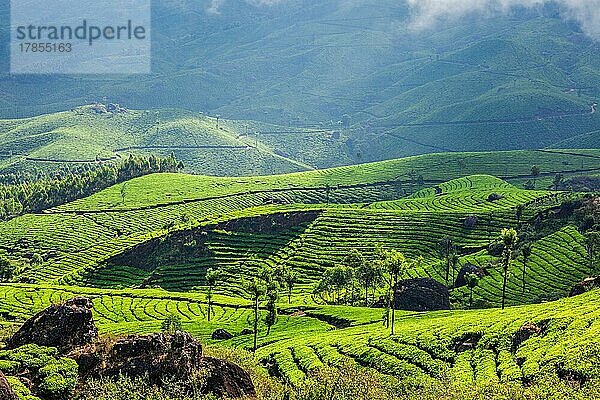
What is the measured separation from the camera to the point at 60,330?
53.5 metres

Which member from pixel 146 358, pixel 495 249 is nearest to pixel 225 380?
pixel 146 358

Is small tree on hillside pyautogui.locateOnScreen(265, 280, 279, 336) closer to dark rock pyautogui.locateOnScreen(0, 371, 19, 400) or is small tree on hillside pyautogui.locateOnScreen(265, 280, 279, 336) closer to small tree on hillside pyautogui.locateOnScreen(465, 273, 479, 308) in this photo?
small tree on hillside pyautogui.locateOnScreen(465, 273, 479, 308)

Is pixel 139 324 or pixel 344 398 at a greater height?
pixel 344 398

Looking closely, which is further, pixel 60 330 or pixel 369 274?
pixel 369 274

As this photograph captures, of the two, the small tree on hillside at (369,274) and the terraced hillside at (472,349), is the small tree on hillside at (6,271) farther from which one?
the terraced hillside at (472,349)

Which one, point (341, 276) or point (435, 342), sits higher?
point (341, 276)

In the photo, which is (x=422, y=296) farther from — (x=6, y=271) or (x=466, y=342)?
(x=6, y=271)

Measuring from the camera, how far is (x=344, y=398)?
147ft

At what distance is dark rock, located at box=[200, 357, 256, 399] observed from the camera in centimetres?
5000

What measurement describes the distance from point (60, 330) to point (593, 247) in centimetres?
10874

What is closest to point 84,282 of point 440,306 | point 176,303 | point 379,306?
point 176,303

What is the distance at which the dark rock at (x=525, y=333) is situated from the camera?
6794cm

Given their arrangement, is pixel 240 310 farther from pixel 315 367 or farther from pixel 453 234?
pixel 453 234

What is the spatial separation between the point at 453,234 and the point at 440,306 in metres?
53.3
